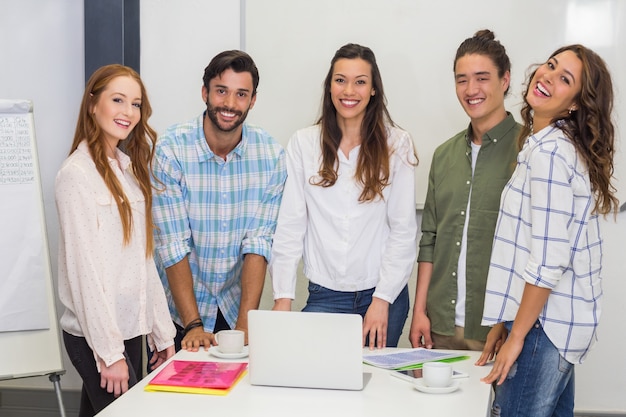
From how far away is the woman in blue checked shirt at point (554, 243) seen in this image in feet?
6.89

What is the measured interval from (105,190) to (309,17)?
1.52 metres

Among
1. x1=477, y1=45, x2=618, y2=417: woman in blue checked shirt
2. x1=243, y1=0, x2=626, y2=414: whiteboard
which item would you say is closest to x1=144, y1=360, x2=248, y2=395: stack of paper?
x1=477, y1=45, x2=618, y2=417: woman in blue checked shirt

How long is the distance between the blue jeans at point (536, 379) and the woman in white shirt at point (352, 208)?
673 millimetres

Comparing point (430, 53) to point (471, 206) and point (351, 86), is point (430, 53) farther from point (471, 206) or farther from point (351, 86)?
point (471, 206)

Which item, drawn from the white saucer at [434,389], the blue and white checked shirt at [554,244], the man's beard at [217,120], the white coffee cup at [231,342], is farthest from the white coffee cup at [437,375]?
the man's beard at [217,120]

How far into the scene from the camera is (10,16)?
3848 millimetres

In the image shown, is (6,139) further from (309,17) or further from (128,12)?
(309,17)

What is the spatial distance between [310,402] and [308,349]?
14 centimetres

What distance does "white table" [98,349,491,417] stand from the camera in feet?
5.97

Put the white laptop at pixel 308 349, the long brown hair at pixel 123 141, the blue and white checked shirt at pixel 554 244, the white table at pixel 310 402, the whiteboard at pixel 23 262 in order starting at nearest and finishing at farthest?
1. the white table at pixel 310 402
2. the white laptop at pixel 308 349
3. the blue and white checked shirt at pixel 554 244
4. the long brown hair at pixel 123 141
5. the whiteboard at pixel 23 262

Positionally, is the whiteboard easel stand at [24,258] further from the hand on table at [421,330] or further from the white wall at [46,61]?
the hand on table at [421,330]

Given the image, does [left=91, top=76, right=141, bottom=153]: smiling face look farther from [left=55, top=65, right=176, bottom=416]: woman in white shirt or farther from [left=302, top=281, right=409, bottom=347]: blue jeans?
[left=302, top=281, right=409, bottom=347]: blue jeans

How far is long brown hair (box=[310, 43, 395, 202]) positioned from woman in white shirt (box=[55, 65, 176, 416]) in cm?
63

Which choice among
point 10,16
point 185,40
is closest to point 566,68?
point 185,40
